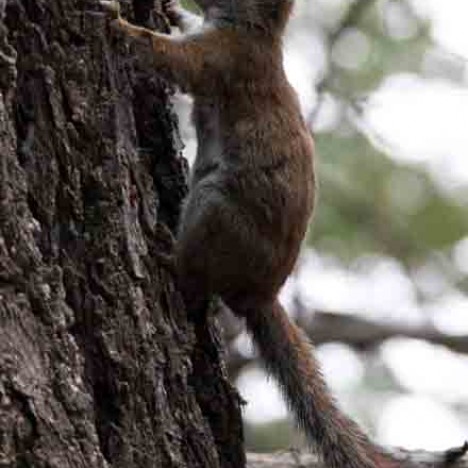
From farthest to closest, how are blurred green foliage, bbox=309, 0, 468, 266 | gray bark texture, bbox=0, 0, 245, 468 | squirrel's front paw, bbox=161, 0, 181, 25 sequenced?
1. blurred green foliage, bbox=309, 0, 468, 266
2. squirrel's front paw, bbox=161, 0, 181, 25
3. gray bark texture, bbox=0, 0, 245, 468

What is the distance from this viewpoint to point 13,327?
3008 mm

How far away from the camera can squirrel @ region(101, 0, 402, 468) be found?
412cm

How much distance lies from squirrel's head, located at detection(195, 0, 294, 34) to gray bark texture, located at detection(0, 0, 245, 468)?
1.05 m

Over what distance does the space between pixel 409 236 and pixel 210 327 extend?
3546 mm

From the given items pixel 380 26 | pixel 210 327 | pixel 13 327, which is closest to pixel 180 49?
pixel 210 327

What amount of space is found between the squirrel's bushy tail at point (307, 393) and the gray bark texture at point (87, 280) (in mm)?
372

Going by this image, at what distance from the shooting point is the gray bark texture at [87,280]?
3051 mm

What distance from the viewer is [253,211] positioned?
4305 mm

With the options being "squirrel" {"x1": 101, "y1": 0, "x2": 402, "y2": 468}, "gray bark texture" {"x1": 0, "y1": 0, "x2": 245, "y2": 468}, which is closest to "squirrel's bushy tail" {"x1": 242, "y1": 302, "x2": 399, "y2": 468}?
"squirrel" {"x1": 101, "y1": 0, "x2": 402, "y2": 468}

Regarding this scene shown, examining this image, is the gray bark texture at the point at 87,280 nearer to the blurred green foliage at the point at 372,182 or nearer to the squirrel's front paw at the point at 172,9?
the squirrel's front paw at the point at 172,9

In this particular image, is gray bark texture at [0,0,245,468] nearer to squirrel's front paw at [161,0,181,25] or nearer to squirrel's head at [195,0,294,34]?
squirrel's front paw at [161,0,181,25]

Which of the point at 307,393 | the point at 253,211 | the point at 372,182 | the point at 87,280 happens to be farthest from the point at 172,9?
the point at 372,182

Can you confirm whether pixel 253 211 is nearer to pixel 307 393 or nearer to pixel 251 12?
pixel 307 393

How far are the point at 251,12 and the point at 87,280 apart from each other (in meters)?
1.87
